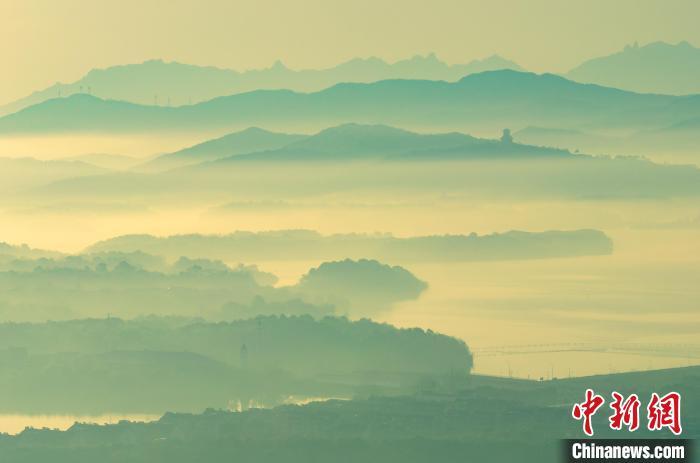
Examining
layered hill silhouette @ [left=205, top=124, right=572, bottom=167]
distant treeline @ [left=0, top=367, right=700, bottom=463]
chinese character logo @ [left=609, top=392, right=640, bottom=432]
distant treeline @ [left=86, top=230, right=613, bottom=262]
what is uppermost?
layered hill silhouette @ [left=205, top=124, right=572, bottom=167]

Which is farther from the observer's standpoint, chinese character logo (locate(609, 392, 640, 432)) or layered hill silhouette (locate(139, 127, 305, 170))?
layered hill silhouette (locate(139, 127, 305, 170))

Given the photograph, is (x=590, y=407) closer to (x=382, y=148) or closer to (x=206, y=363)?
(x=206, y=363)

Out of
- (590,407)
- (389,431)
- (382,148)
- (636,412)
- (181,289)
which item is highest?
(382,148)

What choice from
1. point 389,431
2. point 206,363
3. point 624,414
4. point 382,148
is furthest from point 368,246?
point 624,414

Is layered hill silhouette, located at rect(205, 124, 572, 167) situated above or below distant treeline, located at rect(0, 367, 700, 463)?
above

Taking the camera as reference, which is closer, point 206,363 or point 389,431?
point 389,431

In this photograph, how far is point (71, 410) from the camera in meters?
70.3

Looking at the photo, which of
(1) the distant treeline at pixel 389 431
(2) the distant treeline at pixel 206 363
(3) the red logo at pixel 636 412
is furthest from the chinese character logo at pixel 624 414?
(2) the distant treeline at pixel 206 363

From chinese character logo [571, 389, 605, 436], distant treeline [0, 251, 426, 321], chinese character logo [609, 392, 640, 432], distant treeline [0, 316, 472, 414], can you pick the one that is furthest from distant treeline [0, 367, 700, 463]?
distant treeline [0, 251, 426, 321]

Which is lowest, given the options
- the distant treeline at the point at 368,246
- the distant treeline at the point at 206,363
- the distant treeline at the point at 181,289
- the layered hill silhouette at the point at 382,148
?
the distant treeline at the point at 206,363

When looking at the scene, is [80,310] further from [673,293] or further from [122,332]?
[673,293]

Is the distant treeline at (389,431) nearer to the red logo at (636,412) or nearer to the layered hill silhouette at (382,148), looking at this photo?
the red logo at (636,412)

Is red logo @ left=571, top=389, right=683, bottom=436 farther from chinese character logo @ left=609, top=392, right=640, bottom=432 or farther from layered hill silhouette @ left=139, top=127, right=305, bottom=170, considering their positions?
layered hill silhouette @ left=139, top=127, right=305, bottom=170

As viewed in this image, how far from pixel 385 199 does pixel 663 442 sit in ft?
320
